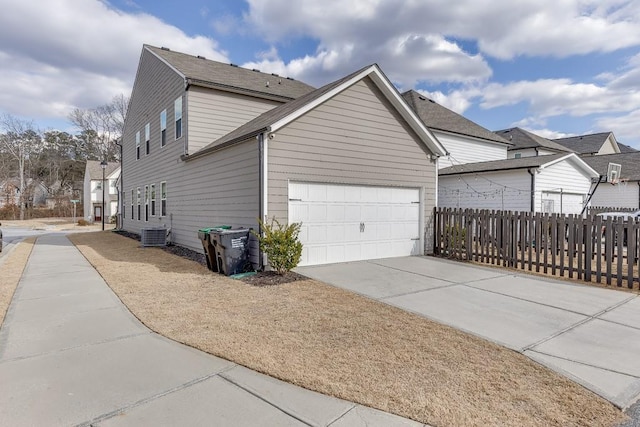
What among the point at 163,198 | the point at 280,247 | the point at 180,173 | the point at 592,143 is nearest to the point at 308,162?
the point at 280,247

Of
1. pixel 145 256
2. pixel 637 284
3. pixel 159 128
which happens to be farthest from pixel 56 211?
pixel 637 284

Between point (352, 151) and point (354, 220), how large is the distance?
6.19 ft

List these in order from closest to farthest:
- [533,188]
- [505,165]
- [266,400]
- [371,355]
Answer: [266,400], [371,355], [533,188], [505,165]

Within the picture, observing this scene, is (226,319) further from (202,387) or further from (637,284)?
(637,284)

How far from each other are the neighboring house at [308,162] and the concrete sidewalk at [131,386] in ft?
14.2

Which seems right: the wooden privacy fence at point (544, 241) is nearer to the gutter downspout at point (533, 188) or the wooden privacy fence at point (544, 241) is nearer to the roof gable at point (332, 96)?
the roof gable at point (332, 96)

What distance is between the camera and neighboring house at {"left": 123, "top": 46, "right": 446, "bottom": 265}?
332 inches

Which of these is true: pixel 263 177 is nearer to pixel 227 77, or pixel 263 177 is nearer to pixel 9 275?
pixel 9 275

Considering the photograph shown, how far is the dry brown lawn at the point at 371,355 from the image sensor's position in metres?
2.69

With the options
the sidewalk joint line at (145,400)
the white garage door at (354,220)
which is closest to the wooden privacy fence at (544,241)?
the white garage door at (354,220)

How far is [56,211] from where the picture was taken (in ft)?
156

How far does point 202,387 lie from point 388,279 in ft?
16.3

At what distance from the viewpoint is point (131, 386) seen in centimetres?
305

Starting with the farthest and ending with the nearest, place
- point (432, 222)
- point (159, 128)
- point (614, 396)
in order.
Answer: point (159, 128), point (432, 222), point (614, 396)
